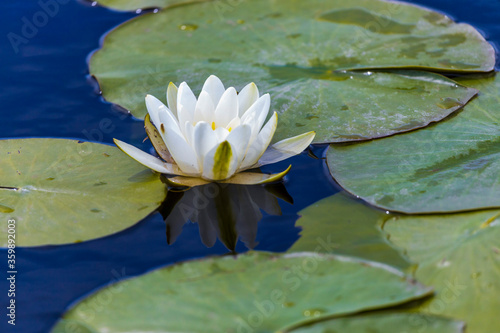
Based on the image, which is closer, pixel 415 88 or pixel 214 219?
pixel 214 219

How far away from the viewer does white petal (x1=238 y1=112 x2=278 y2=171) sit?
2.43m

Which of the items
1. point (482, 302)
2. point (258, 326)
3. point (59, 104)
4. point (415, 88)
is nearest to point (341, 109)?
point (415, 88)

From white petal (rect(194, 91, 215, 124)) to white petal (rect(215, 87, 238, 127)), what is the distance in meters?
0.03

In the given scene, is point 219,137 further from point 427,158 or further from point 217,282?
point 427,158

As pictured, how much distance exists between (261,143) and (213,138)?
11.4 inches

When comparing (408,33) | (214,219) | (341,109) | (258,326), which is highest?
(408,33)

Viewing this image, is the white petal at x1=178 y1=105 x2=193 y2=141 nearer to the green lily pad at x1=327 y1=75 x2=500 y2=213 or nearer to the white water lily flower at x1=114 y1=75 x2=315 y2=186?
the white water lily flower at x1=114 y1=75 x2=315 y2=186

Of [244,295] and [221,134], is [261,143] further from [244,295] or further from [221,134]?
[244,295]

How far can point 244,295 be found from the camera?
1.79 m

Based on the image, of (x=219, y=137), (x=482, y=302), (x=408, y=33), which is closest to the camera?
(x=482, y=302)

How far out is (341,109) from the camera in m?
2.82

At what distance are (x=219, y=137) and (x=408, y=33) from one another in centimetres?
179

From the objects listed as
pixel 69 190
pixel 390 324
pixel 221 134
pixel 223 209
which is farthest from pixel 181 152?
pixel 390 324

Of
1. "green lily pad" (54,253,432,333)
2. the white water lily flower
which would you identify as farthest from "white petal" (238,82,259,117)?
"green lily pad" (54,253,432,333)
